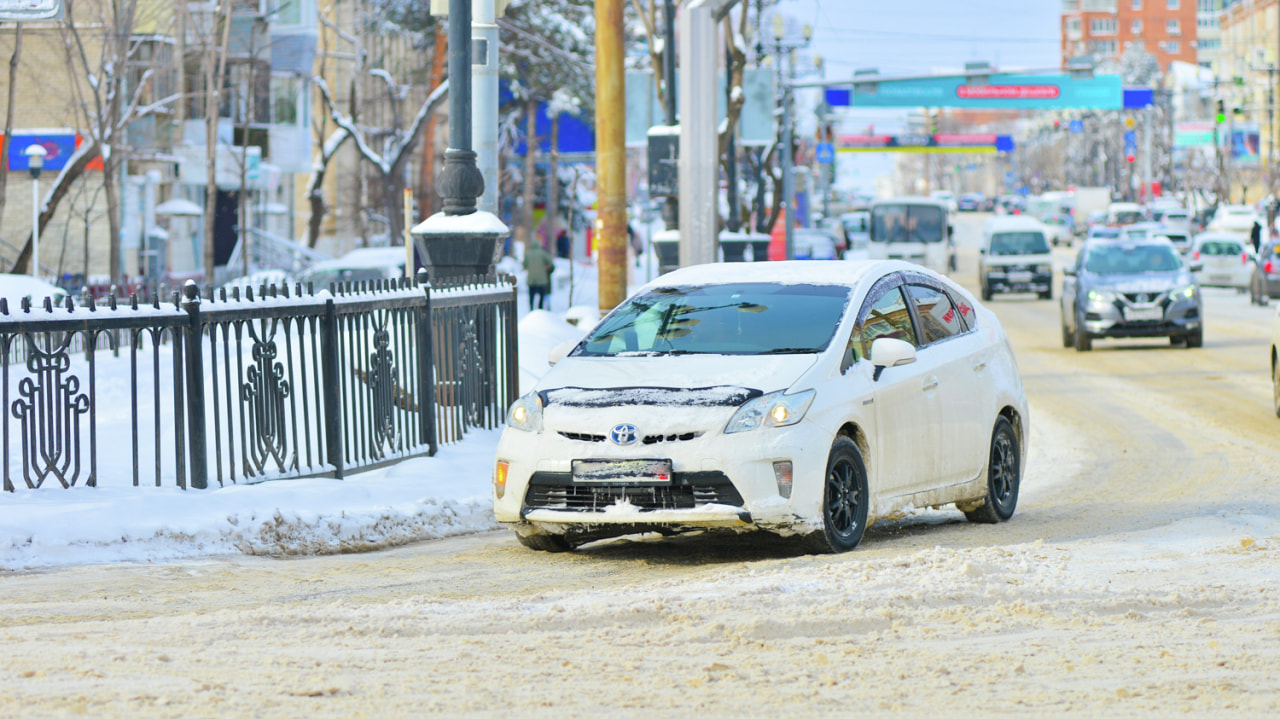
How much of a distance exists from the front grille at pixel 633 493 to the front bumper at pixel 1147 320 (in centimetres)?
1808

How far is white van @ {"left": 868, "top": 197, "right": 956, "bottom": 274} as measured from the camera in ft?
178

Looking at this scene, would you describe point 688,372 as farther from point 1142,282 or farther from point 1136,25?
point 1136,25

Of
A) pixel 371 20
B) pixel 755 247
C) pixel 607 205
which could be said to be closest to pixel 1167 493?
pixel 607 205

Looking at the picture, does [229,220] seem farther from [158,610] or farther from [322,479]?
[158,610]

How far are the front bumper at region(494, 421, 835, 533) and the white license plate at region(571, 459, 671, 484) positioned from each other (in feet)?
0.07

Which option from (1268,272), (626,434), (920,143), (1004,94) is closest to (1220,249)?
(1268,272)

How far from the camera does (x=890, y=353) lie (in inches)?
347

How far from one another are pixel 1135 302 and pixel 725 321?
56.4ft

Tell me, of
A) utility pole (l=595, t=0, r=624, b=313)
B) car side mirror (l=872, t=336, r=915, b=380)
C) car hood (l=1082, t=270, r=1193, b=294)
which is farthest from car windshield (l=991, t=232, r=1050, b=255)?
car side mirror (l=872, t=336, r=915, b=380)

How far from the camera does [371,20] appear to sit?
58.9 m

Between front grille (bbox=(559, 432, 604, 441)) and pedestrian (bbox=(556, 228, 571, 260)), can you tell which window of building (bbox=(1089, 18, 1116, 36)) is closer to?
pedestrian (bbox=(556, 228, 571, 260))

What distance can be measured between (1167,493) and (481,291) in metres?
4.97

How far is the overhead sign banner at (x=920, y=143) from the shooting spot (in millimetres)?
116938

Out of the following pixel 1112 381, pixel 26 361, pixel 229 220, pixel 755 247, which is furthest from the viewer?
pixel 229 220
